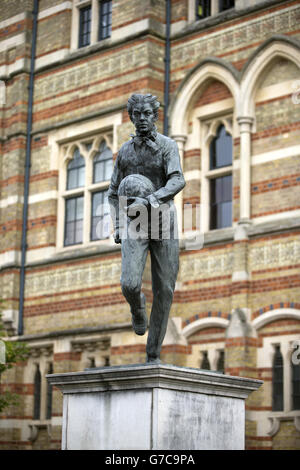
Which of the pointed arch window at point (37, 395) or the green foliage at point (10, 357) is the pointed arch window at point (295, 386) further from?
the pointed arch window at point (37, 395)

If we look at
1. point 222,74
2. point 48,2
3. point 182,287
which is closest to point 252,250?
point 182,287

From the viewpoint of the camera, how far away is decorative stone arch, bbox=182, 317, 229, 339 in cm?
1681

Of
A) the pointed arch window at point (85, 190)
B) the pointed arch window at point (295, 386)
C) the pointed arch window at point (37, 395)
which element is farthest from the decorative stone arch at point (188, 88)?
the pointed arch window at point (37, 395)

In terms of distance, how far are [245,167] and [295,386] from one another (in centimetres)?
372

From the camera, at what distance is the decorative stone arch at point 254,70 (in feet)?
55.4

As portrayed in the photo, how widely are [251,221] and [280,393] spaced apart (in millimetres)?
2847

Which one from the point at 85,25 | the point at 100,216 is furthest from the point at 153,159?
the point at 85,25

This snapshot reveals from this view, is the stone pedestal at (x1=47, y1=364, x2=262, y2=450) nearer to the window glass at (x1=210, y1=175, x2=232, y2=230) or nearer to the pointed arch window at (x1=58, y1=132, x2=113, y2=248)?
the window glass at (x1=210, y1=175, x2=232, y2=230)

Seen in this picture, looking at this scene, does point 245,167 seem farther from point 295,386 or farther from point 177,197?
point 295,386

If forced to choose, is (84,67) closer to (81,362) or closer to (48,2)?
(48,2)

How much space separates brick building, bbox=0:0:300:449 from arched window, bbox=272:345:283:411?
21 mm

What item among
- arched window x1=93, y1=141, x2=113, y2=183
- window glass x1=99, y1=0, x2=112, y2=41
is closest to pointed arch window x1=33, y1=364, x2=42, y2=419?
arched window x1=93, y1=141, x2=113, y2=183

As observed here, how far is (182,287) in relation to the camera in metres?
17.6

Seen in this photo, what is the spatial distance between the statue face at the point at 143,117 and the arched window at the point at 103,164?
10.1 meters
